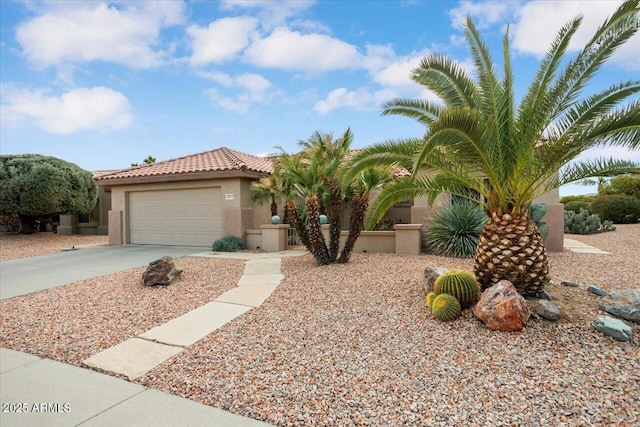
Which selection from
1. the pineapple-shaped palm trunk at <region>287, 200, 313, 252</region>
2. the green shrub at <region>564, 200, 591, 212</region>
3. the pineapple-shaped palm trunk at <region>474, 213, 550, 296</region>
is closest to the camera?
the pineapple-shaped palm trunk at <region>474, 213, 550, 296</region>

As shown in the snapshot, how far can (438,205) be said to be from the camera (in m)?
13.6

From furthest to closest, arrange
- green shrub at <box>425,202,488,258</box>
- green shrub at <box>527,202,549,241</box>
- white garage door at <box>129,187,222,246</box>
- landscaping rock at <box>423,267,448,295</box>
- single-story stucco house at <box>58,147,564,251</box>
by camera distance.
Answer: white garage door at <box>129,187,222,246</box> < single-story stucco house at <box>58,147,564,251</box> < green shrub at <box>527,202,549,241</box> < green shrub at <box>425,202,488,258</box> < landscaping rock at <box>423,267,448,295</box>

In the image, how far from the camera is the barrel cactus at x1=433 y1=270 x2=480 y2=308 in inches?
215

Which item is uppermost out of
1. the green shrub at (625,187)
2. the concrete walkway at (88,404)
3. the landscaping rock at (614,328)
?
the green shrub at (625,187)

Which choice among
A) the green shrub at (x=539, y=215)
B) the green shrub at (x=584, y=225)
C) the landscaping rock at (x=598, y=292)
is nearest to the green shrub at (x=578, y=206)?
the green shrub at (x=584, y=225)

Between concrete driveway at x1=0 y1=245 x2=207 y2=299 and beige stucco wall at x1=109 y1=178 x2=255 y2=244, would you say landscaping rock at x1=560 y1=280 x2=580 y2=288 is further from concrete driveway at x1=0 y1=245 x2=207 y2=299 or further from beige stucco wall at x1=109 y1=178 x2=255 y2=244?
concrete driveway at x1=0 y1=245 x2=207 y2=299

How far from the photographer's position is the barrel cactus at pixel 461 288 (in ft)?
17.9

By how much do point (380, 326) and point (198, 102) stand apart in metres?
14.1

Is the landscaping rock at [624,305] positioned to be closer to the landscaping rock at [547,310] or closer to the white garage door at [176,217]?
the landscaping rock at [547,310]

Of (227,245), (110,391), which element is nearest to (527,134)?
(110,391)

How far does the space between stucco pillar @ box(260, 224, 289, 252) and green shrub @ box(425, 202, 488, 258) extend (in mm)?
5437

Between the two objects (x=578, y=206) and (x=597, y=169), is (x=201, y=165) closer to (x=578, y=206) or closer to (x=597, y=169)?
(x=597, y=169)

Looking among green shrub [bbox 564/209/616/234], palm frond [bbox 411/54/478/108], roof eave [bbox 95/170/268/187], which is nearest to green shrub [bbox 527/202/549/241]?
palm frond [bbox 411/54/478/108]

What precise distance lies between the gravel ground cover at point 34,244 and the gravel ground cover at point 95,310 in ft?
30.1
